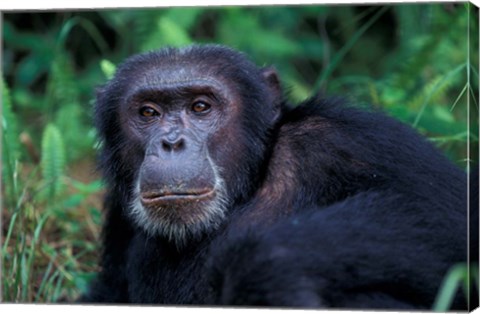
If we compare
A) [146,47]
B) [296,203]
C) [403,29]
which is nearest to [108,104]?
[296,203]

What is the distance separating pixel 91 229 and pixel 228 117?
237 cm

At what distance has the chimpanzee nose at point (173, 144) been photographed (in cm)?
492

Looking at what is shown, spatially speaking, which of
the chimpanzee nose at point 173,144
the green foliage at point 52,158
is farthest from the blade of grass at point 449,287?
the green foliage at point 52,158

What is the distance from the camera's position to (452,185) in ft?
15.9

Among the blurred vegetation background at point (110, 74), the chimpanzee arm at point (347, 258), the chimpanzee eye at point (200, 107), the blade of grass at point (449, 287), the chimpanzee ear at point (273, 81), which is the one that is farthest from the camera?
the blurred vegetation background at point (110, 74)

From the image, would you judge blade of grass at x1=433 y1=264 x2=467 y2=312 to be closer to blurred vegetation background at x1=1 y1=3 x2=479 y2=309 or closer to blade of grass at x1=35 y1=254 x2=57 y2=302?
blurred vegetation background at x1=1 y1=3 x2=479 y2=309

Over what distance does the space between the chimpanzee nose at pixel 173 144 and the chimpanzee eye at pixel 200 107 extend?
307 millimetres

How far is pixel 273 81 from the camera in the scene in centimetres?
554

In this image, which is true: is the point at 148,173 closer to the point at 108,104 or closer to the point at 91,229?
the point at 108,104

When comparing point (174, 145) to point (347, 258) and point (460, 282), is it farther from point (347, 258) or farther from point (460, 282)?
point (460, 282)

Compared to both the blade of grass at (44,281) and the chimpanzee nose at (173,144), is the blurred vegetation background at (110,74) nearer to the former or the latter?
the blade of grass at (44,281)

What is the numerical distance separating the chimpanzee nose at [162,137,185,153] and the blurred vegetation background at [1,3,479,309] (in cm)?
Result: 104

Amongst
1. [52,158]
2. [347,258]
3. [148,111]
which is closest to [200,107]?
[148,111]

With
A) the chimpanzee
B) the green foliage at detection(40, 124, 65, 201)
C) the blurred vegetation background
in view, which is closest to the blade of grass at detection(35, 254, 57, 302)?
the blurred vegetation background
